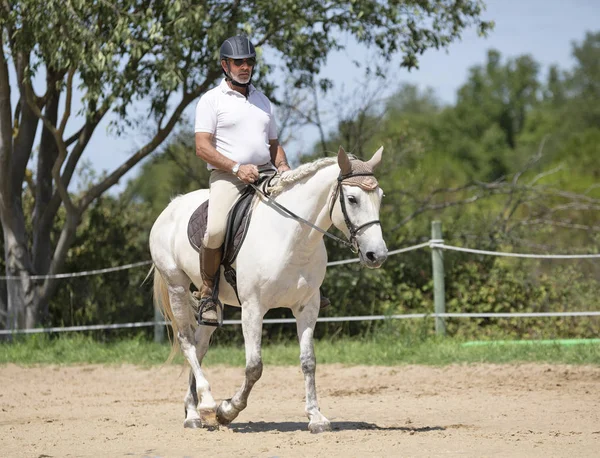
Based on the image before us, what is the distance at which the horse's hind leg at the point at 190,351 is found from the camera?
661 cm

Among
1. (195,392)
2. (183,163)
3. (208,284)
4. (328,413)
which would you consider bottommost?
(328,413)

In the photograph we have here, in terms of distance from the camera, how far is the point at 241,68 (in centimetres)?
656

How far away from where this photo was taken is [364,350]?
11.2 metres

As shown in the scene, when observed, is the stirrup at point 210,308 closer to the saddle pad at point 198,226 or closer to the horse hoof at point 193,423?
the saddle pad at point 198,226

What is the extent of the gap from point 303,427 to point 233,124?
8.05 ft

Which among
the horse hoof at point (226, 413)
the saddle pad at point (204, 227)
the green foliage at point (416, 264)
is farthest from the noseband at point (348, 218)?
the green foliage at point (416, 264)

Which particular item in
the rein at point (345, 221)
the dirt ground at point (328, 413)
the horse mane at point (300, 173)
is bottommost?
the dirt ground at point (328, 413)

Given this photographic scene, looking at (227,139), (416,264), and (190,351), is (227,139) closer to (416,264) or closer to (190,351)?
(190,351)

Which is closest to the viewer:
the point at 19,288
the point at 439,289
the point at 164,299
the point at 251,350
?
the point at 251,350

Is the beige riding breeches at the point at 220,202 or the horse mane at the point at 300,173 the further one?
the beige riding breeches at the point at 220,202

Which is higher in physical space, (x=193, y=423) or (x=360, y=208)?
(x=360, y=208)

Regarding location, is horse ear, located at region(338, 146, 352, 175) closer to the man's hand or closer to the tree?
the man's hand

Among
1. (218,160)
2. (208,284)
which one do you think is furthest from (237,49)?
(208,284)

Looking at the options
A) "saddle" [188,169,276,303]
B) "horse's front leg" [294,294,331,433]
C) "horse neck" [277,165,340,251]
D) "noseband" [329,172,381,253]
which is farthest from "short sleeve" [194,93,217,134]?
"horse's front leg" [294,294,331,433]
